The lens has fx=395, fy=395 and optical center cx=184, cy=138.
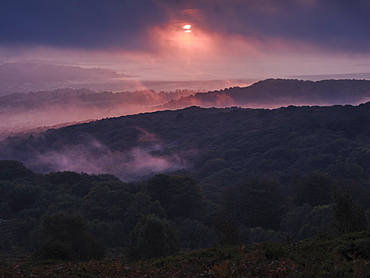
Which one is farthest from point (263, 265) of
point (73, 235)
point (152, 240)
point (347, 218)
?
point (73, 235)

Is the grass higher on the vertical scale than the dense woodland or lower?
higher

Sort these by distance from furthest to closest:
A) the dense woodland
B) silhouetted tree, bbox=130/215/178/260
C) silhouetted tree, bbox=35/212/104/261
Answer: silhouetted tree, bbox=35/212/104/261 → silhouetted tree, bbox=130/215/178/260 → the dense woodland

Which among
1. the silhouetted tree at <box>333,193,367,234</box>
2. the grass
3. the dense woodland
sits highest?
the grass

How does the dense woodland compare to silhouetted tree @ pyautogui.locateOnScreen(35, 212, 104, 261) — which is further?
silhouetted tree @ pyautogui.locateOnScreen(35, 212, 104, 261)

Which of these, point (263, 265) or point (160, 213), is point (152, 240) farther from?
point (160, 213)

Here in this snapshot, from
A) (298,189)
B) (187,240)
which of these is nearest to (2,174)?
(187,240)

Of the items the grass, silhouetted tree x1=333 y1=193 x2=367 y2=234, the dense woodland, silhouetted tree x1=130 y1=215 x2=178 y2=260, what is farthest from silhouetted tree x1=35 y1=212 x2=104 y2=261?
silhouetted tree x1=333 y1=193 x2=367 y2=234

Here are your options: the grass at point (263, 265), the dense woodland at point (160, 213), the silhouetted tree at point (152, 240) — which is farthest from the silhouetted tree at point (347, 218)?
the silhouetted tree at point (152, 240)

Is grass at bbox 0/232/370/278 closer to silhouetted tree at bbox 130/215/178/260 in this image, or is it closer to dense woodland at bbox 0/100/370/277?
dense woodland at bbox 0/100/370/277

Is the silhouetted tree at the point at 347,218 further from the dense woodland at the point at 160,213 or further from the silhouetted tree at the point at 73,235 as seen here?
the silhouetted tree at the point at 73,235

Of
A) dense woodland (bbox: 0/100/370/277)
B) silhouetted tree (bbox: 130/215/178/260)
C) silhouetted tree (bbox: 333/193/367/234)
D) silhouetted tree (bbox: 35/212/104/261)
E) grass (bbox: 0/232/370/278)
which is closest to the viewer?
grass (bbox: 0/232/370/278)

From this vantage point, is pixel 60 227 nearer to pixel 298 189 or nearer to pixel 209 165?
pixel 298 189

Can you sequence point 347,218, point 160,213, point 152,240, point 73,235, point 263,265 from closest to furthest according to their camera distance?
point 263,265 → point 347,218 → point 152,240 → point 73,235 → point 160,213

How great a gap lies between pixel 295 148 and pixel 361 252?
7111 inches
